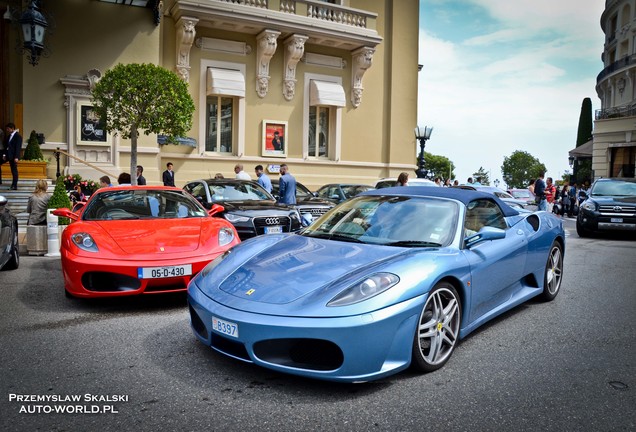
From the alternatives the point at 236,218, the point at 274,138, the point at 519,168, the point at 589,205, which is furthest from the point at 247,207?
the point at 519,168

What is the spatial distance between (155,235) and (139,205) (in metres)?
1.16

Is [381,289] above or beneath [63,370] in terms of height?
above

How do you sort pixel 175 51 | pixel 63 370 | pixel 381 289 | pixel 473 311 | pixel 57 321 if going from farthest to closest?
pixel 175 51 → pixel 57 321 → pixel 473 311 → pixel 63 370 → pixel 381 289

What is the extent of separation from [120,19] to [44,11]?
2.26 meters

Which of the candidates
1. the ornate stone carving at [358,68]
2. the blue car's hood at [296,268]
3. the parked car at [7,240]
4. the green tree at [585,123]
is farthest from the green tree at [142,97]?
the green tree at [585,123]

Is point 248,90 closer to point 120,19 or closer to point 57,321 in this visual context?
point 120,19

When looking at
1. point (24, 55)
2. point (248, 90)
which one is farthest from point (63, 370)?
point (248, 90)

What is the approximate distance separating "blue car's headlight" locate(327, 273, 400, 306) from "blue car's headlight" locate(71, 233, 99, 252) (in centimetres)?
319

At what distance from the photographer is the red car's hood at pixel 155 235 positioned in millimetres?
5617

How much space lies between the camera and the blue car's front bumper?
3256 mm

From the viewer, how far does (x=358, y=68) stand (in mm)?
22328

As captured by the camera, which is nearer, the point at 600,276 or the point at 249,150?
the point at 600,276

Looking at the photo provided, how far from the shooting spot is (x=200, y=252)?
5730mm

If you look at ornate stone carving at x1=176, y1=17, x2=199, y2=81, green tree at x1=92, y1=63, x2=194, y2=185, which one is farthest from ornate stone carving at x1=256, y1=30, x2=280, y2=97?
green tree at x1=92, y1=63, x2=194, y2=185
